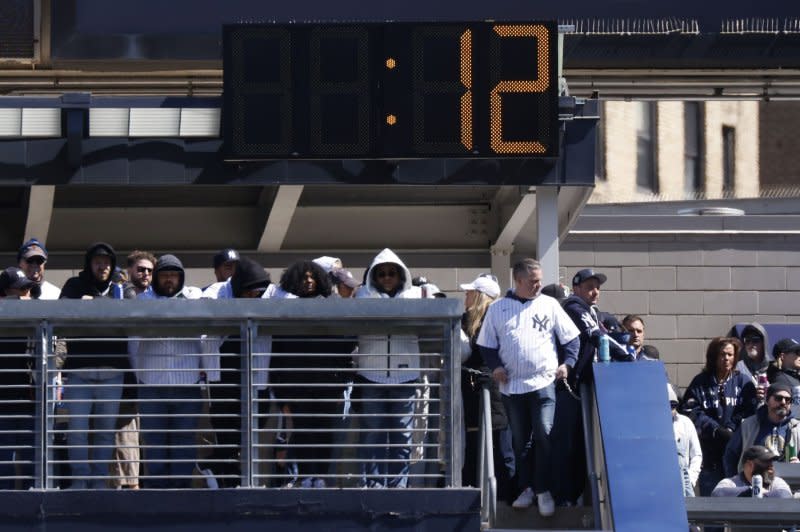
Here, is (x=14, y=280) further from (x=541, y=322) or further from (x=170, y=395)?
(x=541, y=322)

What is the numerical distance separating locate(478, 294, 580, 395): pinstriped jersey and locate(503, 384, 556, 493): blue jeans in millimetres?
65

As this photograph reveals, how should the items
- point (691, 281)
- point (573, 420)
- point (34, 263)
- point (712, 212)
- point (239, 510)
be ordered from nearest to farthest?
point (239, 510), point (573, 420), point (34, 263), point (691, 281), point (712, 212)

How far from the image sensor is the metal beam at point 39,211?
Answer: 1546cm

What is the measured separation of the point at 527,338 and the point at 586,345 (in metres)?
0.49

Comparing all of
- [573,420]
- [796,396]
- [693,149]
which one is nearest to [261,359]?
[573,420]

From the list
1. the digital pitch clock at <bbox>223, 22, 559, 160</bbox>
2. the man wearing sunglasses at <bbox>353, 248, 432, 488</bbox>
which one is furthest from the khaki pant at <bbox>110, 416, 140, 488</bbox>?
the digital pitch clock at <bbox>223, 22, 559, 160</bbox>

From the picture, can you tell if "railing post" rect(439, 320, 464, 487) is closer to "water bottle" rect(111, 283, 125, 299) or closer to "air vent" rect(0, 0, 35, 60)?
"water bottle" rect(111, 283, 125, 299)

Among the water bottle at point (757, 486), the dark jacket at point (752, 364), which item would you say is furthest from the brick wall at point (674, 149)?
the water bottle at point (757, 486)

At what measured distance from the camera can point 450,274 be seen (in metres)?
18.6

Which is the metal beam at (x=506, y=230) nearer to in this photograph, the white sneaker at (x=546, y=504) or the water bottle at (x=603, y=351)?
the water bottle at (x=603, y=351)

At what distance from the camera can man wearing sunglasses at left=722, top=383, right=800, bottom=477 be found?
13562 millimetres

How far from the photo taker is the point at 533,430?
38.0ft

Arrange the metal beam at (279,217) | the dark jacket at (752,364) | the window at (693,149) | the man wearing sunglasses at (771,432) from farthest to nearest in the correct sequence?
the window at (693,149) → the metal beam at (279,217) → the dark jacket at (752,364) → the man wearing sunglasses at (771,432)

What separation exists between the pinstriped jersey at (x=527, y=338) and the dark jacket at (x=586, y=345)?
0.56 feet
